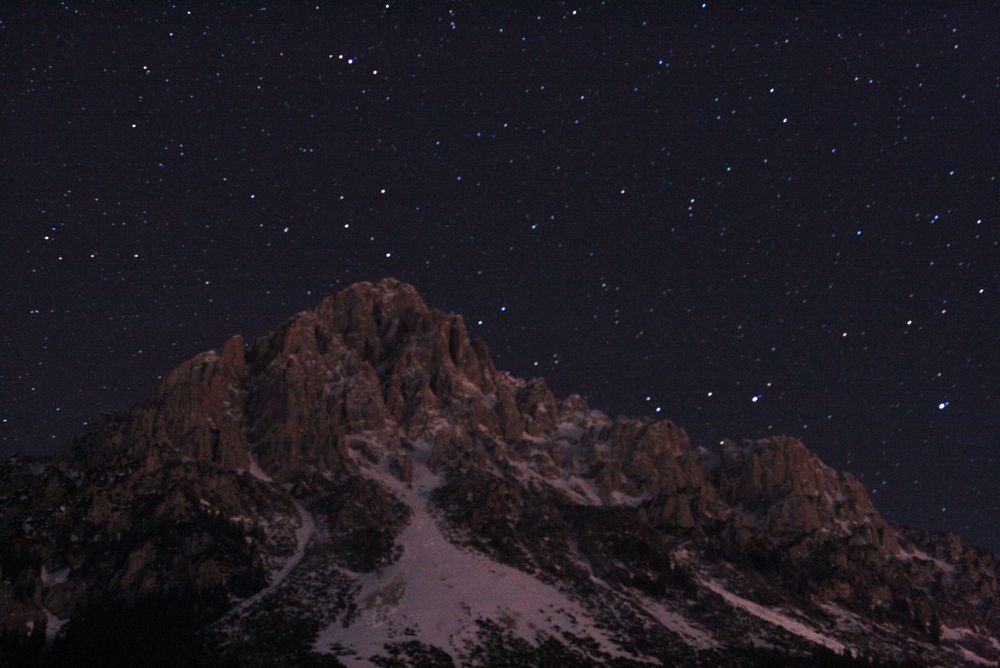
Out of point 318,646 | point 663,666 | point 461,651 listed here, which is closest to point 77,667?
point 318,646

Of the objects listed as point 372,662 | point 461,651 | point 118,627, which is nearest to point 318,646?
point 372,662

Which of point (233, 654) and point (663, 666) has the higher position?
point (663, 666)

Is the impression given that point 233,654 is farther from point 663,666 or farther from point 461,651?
point 663,666

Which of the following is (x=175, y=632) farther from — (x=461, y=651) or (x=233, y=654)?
(x=461, y=651)

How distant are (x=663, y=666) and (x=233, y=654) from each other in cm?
8286

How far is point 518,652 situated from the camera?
19825 cm

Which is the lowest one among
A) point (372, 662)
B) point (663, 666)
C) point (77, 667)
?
point (77, 667)

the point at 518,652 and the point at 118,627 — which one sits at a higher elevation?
the point at 518,652

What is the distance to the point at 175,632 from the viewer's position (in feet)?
640

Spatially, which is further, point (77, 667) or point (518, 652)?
point (518, 652)

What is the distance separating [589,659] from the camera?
197375 mm

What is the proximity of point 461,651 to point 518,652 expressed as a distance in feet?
37.9

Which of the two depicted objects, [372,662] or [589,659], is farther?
[589,659]

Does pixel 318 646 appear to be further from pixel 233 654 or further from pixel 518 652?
pixel 518 652
